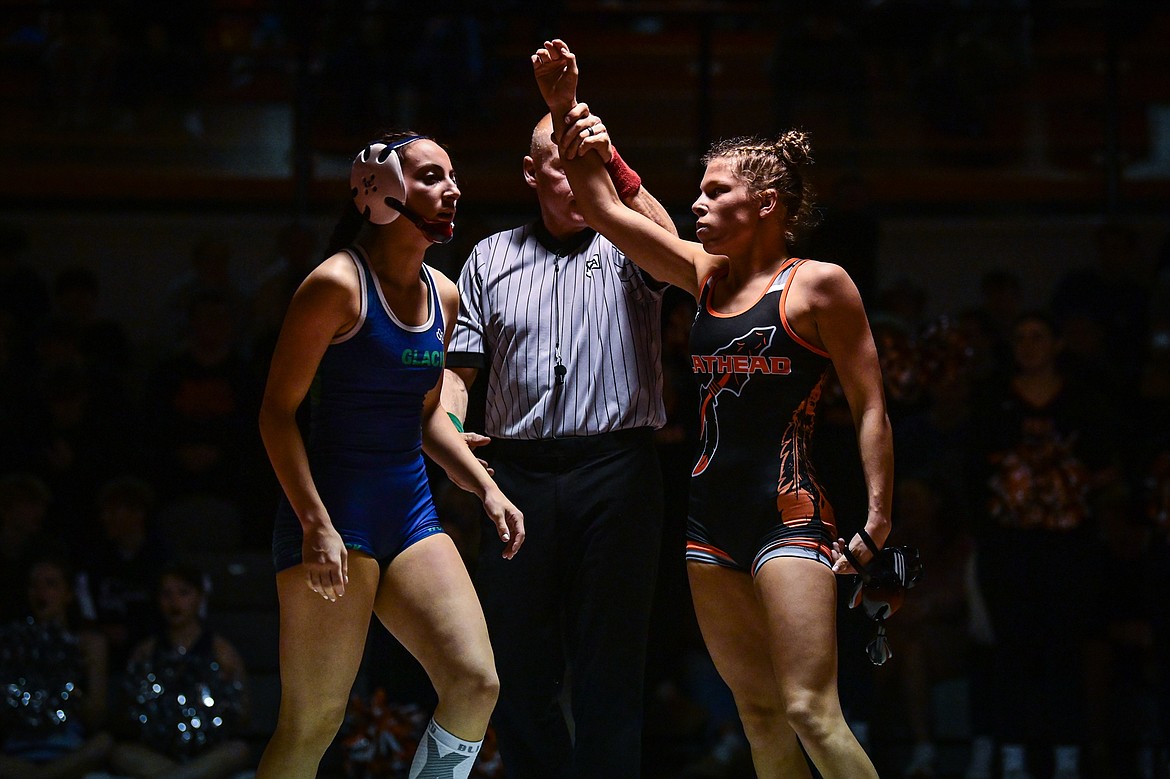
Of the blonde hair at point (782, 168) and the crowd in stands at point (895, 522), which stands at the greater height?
the blonde hair at point (782, 168)

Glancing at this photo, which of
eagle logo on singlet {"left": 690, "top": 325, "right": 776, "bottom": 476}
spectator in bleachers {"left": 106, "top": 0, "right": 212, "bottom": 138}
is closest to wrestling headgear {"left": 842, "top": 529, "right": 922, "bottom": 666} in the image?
eagle logo on singlet {"left": 690, "top": 325, "right": 776, "bottom": 476}

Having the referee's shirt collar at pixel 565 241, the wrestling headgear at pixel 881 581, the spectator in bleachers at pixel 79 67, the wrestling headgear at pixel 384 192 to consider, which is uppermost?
the spectator in bleachers at pixel 79 67

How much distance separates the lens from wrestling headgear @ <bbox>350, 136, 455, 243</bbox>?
357 centimetres

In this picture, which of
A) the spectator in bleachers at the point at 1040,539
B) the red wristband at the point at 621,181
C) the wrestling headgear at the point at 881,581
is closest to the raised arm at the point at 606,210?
the red wristband at the point at 621,181

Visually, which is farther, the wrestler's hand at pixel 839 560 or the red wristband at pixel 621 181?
the red wristband at pixel 621 181

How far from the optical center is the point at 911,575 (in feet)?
11.8

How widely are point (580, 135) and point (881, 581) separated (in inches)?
52.1

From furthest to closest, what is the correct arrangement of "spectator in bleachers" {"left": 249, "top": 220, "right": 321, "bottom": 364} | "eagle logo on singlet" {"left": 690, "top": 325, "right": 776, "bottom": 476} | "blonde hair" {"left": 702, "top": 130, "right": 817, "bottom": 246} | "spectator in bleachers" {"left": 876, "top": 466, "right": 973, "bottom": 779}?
"spectator in bleachers" {"left": 249, "top": 220, "right": 321, "bottom": 364}, "spectator in bleachers" {"left": 876, "top": 466, "right": 973, "bottom": 779}, "blonde hair" {"left": 702, "top": 130, "right": 817, "bottom": 246}, "eagle logo on singlet" {"left": 690, "top": 325, "right": 776, "bottom": 476}

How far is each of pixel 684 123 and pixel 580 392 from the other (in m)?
3.76

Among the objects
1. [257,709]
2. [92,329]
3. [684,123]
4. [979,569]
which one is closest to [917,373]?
[979,569]

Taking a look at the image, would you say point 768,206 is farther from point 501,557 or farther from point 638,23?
point 638,23

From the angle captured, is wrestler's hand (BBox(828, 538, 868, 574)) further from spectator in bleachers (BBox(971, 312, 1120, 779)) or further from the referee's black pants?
spectator in bleachers (BBox(971, 312, 1120, 779))

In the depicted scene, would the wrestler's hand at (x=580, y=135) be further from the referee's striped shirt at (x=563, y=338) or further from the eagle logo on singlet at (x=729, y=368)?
the eagle logo on singlet at (x=729, y=368)

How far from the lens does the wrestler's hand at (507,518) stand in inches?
146
